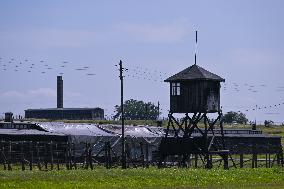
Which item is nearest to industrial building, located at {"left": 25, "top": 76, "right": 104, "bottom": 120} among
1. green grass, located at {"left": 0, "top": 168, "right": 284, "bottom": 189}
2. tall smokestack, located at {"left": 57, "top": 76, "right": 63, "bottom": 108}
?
tall smokestack, located at {"left": 57, "top": 76, "right": 63, "bottom": 108}

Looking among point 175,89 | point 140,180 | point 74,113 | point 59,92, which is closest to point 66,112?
point 74,113

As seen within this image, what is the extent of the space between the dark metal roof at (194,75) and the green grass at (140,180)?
42.7 feet

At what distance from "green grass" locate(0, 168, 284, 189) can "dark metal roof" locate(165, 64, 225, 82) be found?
13001 millimetres

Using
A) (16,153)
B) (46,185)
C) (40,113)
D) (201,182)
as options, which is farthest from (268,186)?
(40,113)

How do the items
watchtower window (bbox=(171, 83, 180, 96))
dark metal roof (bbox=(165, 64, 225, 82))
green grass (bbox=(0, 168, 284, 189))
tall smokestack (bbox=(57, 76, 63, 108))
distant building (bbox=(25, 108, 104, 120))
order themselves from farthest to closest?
tall smokestack (bbox=(57, 76, 63, 108)) < distant building (bbox=(25, 108, 104, 120)) < watchtower window (bbox=(171, 83, 180, 96)) < dark metal roof (bbox=(165, 64, 225, 82)) < green grass (bbox=(0, 168, 284, 189))

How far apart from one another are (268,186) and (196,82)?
19198mm

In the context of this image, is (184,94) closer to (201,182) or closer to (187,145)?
(187,145)

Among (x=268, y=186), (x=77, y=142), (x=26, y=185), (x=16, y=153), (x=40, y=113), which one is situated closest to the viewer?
(x=26, y=185)

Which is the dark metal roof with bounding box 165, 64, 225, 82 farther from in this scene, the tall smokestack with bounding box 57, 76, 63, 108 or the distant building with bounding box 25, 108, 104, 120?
the tall smokestack with bounding box 57, 76, 63, 108

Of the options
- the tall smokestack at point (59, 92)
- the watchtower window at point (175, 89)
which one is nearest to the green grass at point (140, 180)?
the watchtower window at point (175, 89)

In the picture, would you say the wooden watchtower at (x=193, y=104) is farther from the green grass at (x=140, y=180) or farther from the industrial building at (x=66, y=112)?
the industrial building at (x=66, y=112)

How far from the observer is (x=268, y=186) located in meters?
38.8

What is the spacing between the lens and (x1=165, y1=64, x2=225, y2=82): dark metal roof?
56688 mm

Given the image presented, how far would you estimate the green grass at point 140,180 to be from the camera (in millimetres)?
37312
